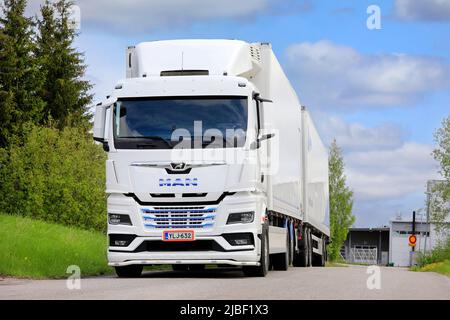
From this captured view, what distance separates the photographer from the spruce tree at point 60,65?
71250 mm

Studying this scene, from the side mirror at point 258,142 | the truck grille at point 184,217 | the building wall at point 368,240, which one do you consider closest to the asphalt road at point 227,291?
the truck grille at point 184,217

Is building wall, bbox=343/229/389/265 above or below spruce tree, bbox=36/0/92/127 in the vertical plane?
below

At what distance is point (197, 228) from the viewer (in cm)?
1805

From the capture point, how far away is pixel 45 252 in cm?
2258

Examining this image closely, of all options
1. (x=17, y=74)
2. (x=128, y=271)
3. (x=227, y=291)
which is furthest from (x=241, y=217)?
(x=17, y=74)

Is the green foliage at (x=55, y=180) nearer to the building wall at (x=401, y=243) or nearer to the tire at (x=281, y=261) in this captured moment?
the tire at (x=281, y=261)

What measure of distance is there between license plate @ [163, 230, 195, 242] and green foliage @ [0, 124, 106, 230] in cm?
2731

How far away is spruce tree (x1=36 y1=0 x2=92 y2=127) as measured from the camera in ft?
234

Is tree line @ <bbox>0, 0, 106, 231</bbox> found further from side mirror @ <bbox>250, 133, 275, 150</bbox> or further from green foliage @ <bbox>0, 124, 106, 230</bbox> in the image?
side mirror @ <bbox>250, 133, 275, 150</bbox>

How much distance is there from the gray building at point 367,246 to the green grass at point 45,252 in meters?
102

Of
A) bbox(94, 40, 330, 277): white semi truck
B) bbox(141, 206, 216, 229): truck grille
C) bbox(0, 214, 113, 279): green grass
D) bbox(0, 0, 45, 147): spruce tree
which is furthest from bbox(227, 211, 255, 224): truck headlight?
bbox(0, 0, 45, 147): spruce tree

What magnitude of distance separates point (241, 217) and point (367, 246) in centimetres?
11999

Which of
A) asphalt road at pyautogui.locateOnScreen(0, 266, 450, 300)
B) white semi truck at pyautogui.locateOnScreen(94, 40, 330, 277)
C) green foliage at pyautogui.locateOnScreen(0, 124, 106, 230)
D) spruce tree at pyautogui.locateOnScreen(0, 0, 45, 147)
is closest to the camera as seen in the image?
asphalt road at pyautogui.locateOnScreen(0, 266, 450, 300)
